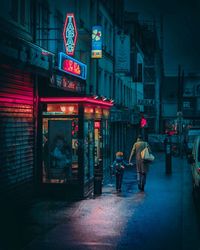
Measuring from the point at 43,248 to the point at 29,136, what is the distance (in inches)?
248

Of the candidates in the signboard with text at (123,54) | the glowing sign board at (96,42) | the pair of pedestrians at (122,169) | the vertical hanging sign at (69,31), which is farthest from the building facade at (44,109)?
the signboard with text at (123,54)

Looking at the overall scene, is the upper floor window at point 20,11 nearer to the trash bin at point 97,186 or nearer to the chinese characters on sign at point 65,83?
the chinese characters on sign at point 65,83

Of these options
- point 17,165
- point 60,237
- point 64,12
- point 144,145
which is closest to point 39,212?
point 17,165

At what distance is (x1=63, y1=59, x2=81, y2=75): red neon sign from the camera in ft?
50.8

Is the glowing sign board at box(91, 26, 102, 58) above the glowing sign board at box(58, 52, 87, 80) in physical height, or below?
above

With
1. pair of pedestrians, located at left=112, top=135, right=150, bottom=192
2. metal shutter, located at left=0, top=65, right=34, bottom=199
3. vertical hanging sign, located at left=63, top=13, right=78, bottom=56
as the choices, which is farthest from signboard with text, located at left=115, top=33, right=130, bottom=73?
metal shutter, located at left=0, top=65, right=34, bottom=199

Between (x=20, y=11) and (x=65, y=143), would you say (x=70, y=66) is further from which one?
(x=65, y=143)

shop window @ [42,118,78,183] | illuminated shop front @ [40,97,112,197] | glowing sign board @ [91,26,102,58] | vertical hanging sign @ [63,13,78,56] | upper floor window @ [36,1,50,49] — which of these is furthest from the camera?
glowing sign board @ [91,26,102,58]

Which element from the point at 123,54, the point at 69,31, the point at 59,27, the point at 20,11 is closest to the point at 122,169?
the point at 69,31

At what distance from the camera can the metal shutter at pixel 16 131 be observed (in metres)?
12.5

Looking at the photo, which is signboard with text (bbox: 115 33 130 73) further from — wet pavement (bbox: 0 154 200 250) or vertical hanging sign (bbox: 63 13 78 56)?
wet pavement (bbox: 0 154 200 250)

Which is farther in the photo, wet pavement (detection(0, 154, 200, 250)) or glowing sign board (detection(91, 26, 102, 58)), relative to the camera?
glowing sign board (detection(91, 26, 102, 58))

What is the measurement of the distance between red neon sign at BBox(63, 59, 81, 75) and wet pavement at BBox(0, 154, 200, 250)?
4267 mm

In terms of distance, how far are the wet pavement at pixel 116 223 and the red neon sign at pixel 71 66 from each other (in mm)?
4267
